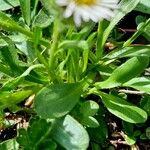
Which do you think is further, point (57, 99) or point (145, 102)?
point (145, 102)

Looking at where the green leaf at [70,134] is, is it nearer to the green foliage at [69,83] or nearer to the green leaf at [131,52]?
the green foliage at [69,83]

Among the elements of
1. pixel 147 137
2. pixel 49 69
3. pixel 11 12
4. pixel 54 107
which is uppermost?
pixel 11 12

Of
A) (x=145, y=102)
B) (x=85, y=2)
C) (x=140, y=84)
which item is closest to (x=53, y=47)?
(x=85, y=2)

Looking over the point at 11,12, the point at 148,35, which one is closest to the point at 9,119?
the point at 11,12

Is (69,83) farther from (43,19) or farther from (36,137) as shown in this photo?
(43,19)

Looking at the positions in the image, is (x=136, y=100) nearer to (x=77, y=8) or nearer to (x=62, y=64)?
(x=62, y=64)

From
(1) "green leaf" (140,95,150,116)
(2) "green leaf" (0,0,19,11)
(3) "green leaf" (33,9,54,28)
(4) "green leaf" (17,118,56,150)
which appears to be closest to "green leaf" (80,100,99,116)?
(4) "green leaf" (17,118,56,150)

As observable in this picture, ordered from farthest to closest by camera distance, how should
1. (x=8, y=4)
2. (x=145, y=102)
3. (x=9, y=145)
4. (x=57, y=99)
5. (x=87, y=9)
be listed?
(x=8, y=4) < (x=145, y=102) < (x=9, y=145) < (x=57, y=99) < (x=87, y=9)
